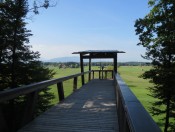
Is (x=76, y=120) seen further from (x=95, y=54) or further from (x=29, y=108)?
(x=95, y=54)

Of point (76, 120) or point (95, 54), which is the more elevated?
point (95, 54)

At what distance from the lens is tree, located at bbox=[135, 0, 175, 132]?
688 inches

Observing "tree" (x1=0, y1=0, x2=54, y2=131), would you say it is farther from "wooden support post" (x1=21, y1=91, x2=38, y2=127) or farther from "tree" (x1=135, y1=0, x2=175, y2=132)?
"wooden support post" (x1=21, y1=91, x2=38, y2=127)

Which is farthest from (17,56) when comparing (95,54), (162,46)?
(162,46)

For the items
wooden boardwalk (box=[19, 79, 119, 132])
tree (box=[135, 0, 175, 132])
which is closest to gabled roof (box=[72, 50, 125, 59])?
tree (box=[135, 0, 175, 132])

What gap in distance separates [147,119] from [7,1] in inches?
717

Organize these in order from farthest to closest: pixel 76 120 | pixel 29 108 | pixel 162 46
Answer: pixel 162 46
pixel 76 120
pixel 29 108

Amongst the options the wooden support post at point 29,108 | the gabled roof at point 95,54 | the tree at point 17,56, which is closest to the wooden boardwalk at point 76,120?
the wooden support post at point 29,108

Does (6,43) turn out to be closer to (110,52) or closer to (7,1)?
(7,1)

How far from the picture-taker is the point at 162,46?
736 inches

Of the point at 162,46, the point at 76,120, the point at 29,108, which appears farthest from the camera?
the point at 162,46

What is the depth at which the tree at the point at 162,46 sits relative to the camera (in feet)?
57.4

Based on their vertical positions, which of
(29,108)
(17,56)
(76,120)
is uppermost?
(17,56)

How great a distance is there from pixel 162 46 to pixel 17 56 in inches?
422
